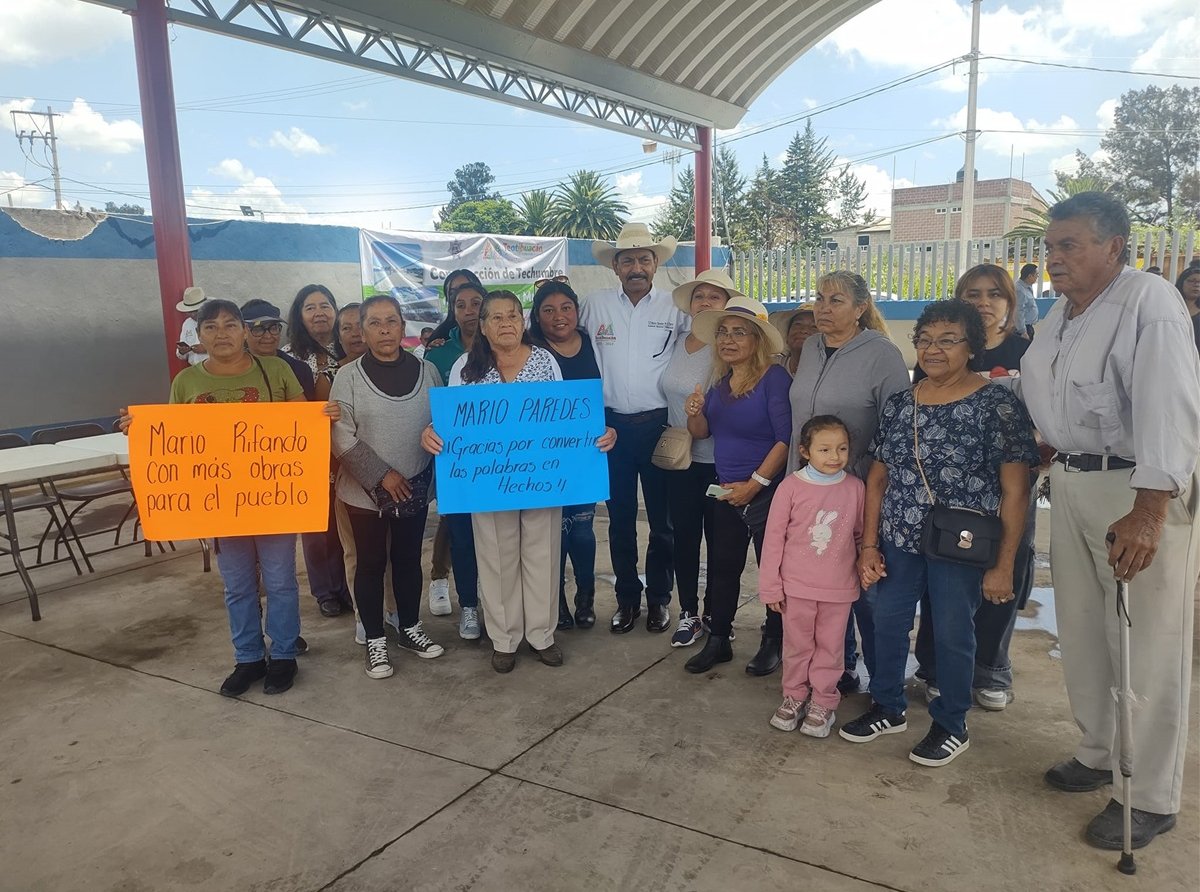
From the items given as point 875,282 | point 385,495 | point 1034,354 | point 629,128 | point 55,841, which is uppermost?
point 629,128

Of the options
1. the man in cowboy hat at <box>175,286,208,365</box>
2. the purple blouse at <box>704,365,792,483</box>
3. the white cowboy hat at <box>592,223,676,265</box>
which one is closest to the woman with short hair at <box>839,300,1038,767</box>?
the purple blouse at <box>704,365,792,483</box>

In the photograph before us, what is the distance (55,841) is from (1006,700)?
3.40 metres

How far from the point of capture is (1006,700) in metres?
3.11

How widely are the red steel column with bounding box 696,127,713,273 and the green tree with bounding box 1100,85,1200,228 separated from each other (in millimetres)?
40135

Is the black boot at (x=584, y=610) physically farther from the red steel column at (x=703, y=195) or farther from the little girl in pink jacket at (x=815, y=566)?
the red steel column at (x=703, y=195)

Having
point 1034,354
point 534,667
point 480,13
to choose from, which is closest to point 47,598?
point 534,667

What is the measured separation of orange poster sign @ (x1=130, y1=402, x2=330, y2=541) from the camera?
3.21 m

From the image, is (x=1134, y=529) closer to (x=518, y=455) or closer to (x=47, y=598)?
(x=518, y=455)

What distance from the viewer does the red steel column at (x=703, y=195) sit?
12.5m

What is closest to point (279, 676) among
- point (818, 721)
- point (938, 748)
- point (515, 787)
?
point (515, 787)

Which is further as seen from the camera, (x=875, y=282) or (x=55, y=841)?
(x=875, y=282)

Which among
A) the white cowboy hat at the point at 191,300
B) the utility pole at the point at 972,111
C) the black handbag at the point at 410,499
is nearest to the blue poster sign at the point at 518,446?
the black handbag at the point at 410,499

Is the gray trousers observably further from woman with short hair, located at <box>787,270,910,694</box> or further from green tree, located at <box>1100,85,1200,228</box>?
green tree, located at <box>1100,85,1200,228</box>

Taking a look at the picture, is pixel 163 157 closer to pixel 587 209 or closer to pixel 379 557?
pixel 379 557
